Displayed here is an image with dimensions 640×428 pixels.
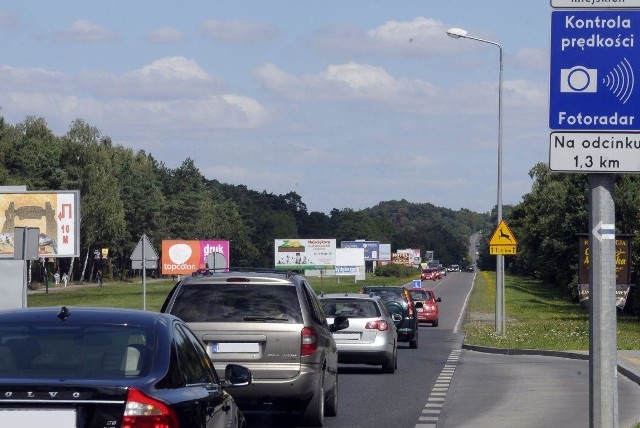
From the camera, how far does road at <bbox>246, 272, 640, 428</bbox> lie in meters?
14.8

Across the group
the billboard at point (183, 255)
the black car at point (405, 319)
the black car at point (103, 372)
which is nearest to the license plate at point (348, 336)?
the black car at point (405, 319)

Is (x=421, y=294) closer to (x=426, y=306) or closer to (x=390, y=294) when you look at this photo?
(x=426, y=306)

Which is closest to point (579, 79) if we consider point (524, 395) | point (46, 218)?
point (524, 395)

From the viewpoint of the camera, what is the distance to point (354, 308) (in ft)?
75.6

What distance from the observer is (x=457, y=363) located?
25984 millimetres

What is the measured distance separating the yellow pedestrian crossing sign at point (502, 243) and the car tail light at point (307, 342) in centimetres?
2168

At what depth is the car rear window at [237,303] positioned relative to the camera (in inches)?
525

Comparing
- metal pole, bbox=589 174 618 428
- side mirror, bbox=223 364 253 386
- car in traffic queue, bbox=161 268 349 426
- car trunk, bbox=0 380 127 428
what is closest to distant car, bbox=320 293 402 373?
car in traffic queue, bbox=161 268 349 426

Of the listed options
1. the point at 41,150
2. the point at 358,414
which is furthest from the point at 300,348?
the point at 41,150

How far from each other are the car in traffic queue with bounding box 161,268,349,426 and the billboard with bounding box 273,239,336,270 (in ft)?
304

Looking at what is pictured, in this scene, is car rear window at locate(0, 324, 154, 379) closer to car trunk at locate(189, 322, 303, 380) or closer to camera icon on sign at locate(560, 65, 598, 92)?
camera icon on sign at locate(560, 65, 598, 92)

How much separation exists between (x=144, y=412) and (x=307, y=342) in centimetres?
722

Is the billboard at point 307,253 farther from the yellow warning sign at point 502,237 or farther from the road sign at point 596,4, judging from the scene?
the road sign at point 596,4

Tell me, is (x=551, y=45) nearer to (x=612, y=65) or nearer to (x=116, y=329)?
(x=612, y=65)
